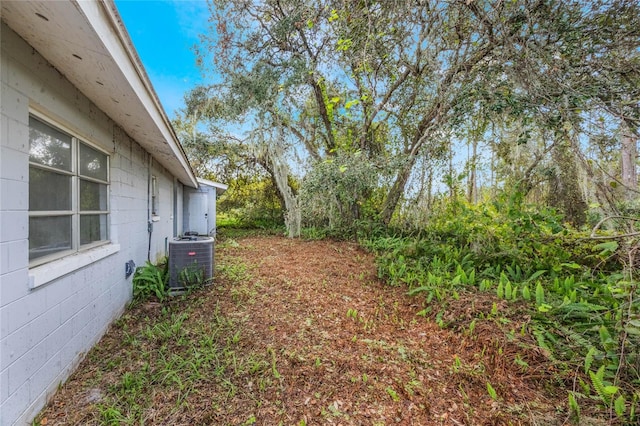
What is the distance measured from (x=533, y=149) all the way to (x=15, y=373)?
21.7 feet

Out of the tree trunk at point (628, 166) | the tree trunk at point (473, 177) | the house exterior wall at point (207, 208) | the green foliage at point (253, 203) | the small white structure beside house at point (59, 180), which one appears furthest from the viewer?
the green foliage at point (253, 203)

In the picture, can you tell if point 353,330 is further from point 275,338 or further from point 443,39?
point 443,39

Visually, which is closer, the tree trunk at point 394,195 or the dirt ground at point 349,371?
the dirt ground at point 349,371

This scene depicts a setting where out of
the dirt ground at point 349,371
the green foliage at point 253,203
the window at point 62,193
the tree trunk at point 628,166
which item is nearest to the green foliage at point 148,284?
the dirt ground at point 349,371

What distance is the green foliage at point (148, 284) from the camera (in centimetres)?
337

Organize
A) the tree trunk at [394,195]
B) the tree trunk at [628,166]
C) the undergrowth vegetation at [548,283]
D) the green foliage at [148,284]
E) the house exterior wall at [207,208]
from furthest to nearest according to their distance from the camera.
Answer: the house exterior wall at [207,208], the tree trunk at [394,195], the green foliage at [148,284], the tree trunk at [628,166], the undergrowth vegetation at [548,283]

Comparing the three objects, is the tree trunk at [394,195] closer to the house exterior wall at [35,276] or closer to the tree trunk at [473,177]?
the tree trunk at [473,177]

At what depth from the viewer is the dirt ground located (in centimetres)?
169

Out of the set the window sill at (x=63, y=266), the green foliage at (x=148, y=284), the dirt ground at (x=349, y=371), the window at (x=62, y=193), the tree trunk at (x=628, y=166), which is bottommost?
the dirt ground at (x=349, y=371)

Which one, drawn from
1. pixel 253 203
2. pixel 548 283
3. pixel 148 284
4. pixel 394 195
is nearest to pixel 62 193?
pixel 148 284

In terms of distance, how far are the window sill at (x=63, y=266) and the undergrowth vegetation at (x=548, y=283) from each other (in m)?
3.32

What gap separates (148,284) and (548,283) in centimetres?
534

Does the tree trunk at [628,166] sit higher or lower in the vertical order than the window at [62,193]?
higher

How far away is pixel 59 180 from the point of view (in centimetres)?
199
